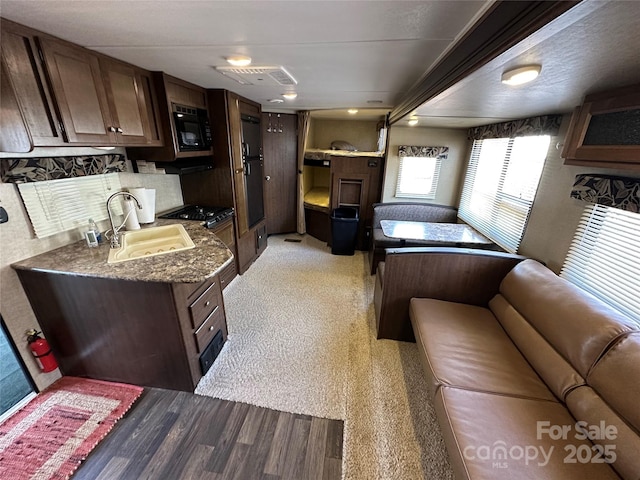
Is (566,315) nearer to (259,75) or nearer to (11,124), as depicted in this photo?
(259,75)

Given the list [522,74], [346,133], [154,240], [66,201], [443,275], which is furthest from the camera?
[346,133]

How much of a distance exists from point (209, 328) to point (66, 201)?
1.36m

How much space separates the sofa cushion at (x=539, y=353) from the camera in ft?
4.13

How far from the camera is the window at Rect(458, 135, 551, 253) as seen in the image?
2.26 metres

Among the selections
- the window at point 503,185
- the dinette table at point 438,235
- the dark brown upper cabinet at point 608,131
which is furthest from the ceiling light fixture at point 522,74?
the dinette table at point 438,235

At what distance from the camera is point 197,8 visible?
1.01 m

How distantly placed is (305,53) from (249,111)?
6.36 ft

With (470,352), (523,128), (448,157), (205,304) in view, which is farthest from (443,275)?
(448,157)

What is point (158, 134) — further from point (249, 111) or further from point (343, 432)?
point (343, 432)

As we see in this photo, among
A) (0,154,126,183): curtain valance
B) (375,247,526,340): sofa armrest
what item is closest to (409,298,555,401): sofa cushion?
(375,247,526,340): sofa armrest

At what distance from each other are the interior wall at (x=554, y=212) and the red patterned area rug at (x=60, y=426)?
3.21m

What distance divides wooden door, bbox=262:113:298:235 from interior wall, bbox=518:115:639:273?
336cm

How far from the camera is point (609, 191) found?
4.73 feet

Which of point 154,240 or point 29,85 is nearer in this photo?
point 29,85
